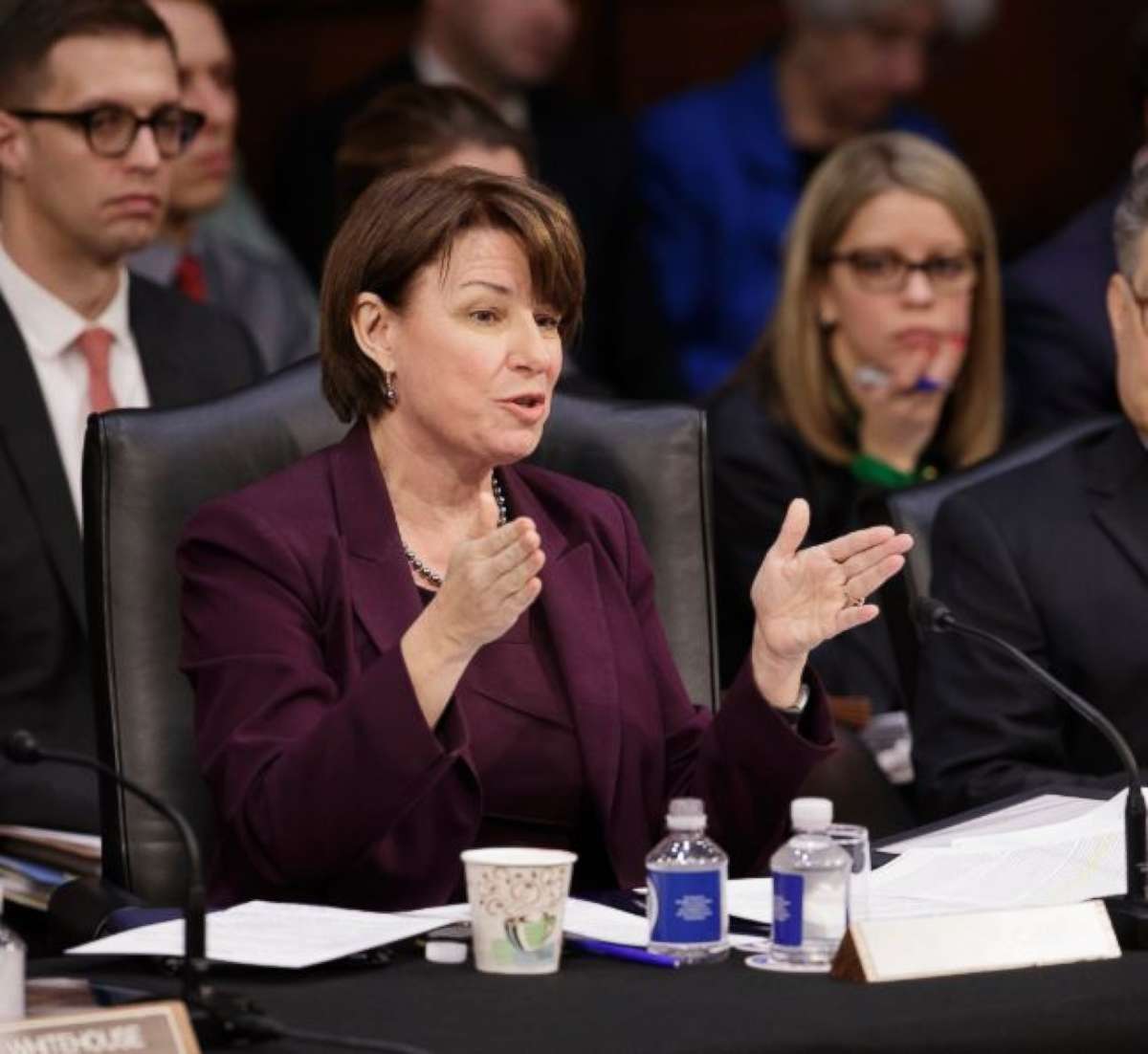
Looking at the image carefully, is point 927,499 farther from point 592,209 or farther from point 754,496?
point 592,209

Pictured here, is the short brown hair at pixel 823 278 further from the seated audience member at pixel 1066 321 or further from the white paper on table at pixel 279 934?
the white paper on table at pixel 279 934

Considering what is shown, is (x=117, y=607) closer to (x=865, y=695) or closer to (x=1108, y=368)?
(x=865, y=695)

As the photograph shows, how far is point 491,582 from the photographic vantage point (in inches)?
96.1

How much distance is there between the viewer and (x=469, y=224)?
9.41 ft

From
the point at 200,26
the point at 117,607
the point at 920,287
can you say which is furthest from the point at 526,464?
the point at 200,26

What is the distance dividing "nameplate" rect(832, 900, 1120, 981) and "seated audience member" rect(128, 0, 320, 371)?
108 inches

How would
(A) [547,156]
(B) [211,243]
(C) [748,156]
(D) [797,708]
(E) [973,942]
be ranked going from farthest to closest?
1. (A) [547,156]
2. (C) [748,156]
3. (B) [211,243]
4. (D) [797,708]
5. (E) [973,942]

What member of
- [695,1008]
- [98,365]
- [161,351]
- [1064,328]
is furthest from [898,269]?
[695,1008]

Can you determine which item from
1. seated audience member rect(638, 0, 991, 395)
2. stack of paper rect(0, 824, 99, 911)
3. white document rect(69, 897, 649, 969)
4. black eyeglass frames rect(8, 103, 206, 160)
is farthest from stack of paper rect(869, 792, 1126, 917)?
seated audience member rect(638, 0, 991, 395)

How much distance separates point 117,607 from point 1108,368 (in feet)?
7.92

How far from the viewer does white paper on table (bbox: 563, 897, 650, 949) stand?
7.95 feet

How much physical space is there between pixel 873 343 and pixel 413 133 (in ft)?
3.07

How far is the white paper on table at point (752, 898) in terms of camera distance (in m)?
2.52

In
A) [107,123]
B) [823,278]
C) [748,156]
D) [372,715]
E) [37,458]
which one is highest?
[748,156]
